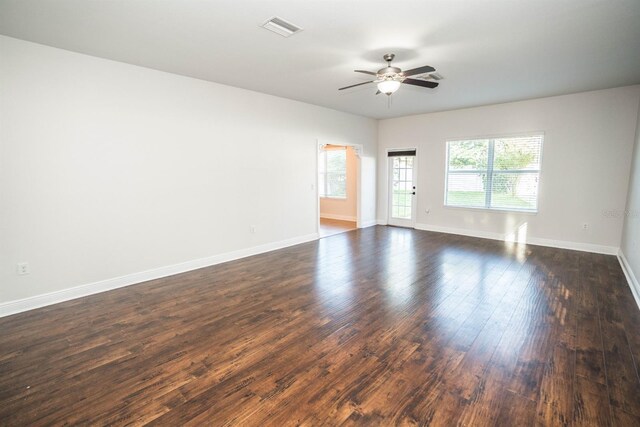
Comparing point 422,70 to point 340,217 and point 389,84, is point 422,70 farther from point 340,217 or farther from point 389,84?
point 340,217

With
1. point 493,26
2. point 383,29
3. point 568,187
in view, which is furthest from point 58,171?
point 568,187

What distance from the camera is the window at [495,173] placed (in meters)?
5.98

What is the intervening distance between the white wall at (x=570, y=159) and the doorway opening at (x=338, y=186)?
8.37 ft

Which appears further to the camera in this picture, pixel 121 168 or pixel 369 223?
pixel 369 223

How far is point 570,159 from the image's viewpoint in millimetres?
5492

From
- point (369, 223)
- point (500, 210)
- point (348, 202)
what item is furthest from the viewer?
point (348, 202)

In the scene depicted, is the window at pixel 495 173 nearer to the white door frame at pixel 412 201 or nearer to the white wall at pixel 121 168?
the white door frame at pixel 412 201

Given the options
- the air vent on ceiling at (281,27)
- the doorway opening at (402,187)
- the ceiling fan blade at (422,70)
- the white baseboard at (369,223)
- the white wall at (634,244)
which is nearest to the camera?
the air vent on ceiling at (281,27)

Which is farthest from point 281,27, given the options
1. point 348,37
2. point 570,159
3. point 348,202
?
point 348,202

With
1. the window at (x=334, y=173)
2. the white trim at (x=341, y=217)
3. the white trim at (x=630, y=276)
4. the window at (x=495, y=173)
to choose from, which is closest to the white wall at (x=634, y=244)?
the white trim at (x=630, y=276)

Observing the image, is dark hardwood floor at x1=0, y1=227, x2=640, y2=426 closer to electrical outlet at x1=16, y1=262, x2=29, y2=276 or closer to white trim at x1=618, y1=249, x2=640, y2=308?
white trim at x1=618, y1=249, x2=640, y2=308

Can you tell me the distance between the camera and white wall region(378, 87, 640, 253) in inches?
200

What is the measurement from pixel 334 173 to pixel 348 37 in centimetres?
608

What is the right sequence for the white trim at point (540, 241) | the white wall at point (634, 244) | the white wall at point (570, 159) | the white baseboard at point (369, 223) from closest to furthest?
1. the white wall at point (634, 244)
2. the white wall at point (570, 159)
3. the white trim at point (540, 241)
4. the white baseboard at point (369, 223)
